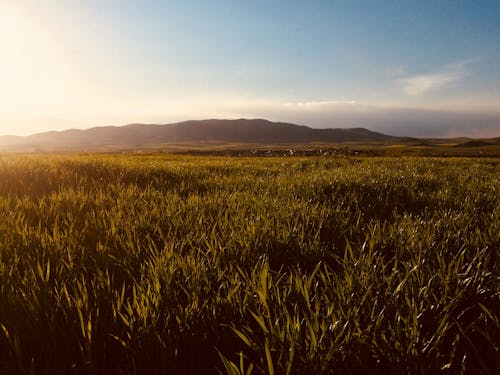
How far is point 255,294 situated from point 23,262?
1742 mm

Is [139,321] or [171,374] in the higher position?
[139,321]

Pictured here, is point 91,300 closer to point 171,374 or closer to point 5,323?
point 5,323

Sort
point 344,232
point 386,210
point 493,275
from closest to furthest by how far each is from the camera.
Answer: point 493,275, point 344,232, point 386,210

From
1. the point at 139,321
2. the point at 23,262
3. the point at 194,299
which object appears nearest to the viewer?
the point at 139,321

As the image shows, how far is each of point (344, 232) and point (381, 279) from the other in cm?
126

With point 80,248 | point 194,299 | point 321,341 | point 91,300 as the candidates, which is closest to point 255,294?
point 194,299

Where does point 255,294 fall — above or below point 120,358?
above

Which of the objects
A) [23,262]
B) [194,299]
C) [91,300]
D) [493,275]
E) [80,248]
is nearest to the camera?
[194,299]

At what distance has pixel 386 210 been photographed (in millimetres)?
4730

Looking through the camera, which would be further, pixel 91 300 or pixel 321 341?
pixel 91 300

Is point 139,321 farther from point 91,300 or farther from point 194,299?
point 91,300

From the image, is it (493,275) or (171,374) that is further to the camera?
(493,275)

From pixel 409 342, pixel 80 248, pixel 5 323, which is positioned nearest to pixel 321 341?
pixel 409 342

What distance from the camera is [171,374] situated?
139 cm
